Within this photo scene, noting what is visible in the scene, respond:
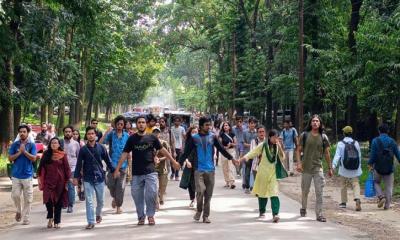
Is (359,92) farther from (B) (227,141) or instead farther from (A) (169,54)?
(A) (169,54)

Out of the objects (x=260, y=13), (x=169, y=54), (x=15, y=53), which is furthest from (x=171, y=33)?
(x=15, y=53)

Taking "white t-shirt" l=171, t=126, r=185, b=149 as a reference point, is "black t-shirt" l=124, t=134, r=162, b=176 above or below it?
below

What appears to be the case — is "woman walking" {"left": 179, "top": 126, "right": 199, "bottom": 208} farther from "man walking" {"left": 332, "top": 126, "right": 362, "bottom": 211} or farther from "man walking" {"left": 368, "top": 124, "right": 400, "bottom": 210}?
"man walking" {"left": 368, "top": 124, "right": 400, "bottom": 210}

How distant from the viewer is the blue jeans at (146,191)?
9844 mm

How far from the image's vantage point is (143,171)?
9859 millimetres

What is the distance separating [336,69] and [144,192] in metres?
15.9

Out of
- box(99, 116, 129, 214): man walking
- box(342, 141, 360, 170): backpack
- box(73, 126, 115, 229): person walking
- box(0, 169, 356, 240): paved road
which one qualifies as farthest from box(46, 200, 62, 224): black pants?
box(342, 141, 360, 170): backpack

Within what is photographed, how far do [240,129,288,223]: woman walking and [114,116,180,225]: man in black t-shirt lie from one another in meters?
1.65

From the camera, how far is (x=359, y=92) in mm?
22359

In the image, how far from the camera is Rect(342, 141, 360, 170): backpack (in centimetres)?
1225

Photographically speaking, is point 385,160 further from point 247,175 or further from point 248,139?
point 248,139

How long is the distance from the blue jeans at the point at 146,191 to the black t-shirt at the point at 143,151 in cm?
10

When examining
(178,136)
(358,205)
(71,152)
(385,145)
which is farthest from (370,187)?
(178,136)

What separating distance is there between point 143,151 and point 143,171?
33 cm
